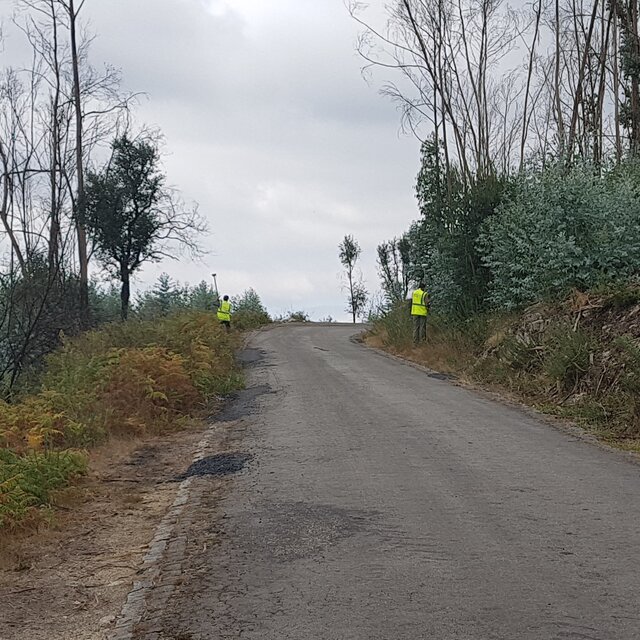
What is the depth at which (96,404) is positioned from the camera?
40.9 feet

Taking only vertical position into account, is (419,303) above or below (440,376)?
above

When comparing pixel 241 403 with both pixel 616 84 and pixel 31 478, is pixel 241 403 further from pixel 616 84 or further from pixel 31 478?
pixel 616 84

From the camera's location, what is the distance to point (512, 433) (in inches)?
425

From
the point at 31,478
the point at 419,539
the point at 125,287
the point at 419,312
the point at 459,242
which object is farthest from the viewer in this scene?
the point at 125,287

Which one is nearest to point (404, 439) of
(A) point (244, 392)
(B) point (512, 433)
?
(B) point (512, 433)

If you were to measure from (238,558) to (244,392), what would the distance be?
33.4ft

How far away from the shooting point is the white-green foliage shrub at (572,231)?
627 inches

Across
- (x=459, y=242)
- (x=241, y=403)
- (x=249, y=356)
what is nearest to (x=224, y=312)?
(x=249, y=356)

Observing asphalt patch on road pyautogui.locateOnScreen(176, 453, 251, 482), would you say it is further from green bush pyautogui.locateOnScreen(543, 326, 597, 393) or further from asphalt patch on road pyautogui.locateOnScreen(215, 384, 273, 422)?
green bush pyautogui.locateOnScreen(543, 326, 597, 393)

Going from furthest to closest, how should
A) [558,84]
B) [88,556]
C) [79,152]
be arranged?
[79,152] < [558,84] < [88,556]

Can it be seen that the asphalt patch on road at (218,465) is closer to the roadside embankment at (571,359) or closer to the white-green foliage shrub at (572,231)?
the roadside embankment at (571,359)

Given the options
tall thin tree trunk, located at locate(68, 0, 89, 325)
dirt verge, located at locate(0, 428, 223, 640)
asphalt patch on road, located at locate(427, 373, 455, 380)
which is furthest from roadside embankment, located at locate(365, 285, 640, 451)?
tall thin tree trunk, located at locate(68, 0, 89, 325)

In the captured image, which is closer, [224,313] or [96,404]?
[96,404]

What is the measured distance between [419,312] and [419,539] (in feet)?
55.6
